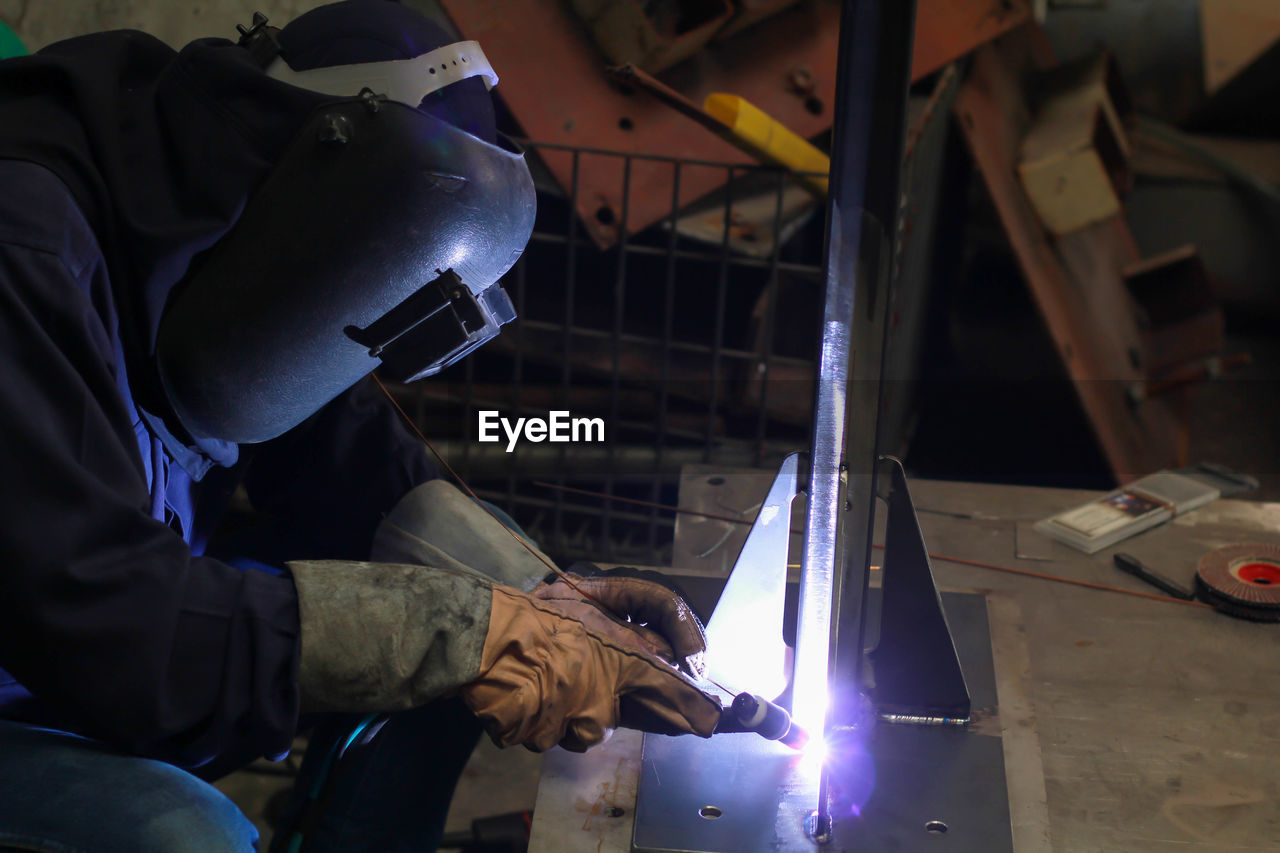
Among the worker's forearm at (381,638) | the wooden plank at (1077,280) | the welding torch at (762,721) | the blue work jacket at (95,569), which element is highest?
the blue work jacket at (95,569)

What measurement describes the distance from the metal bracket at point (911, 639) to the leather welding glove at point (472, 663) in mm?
294

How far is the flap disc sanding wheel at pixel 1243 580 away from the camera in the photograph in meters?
1.66

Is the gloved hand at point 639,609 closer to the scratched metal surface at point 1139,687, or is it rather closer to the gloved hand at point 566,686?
the gloved hand at point 566,686

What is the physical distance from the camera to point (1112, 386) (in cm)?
288

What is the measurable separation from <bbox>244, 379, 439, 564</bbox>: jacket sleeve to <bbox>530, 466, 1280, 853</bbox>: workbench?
0.46 metres

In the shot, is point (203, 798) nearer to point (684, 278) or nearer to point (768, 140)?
point (768, 140)

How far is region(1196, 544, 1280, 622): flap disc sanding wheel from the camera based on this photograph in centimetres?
166

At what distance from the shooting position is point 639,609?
151cm

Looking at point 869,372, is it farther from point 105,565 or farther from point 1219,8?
point 1219,8

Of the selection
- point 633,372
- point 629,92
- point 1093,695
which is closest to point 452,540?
point 633,372

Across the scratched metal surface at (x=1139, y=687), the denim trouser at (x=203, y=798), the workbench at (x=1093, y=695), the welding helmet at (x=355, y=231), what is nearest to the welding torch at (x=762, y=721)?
the workbench at (x=1093, y=695)

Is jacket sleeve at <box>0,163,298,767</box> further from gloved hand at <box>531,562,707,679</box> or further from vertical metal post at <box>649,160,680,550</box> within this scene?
vertical metal post at <box>649,160,680,550</box>

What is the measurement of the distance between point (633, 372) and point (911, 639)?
109 cm

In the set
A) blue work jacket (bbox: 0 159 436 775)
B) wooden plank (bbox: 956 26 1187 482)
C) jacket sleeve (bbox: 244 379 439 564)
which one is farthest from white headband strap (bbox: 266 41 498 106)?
wooden plank (bbox: 956 26 1187 482)
